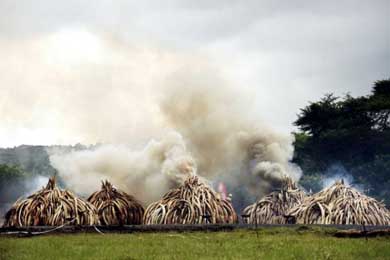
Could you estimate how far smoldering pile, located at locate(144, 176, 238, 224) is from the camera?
24.4 m

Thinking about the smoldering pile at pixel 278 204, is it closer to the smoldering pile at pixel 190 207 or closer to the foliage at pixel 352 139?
the smoldering pile at pixel 190 207

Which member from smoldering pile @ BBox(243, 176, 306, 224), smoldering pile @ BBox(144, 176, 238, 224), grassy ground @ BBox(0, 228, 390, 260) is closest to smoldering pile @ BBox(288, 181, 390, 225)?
smoldering pile @ BBox(243, 176, 306, 224)

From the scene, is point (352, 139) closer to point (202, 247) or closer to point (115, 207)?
point (115, 207)

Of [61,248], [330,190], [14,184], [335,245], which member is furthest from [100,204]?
[14,184]

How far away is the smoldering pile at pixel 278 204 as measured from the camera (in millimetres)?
28812

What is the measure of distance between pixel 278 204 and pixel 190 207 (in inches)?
248

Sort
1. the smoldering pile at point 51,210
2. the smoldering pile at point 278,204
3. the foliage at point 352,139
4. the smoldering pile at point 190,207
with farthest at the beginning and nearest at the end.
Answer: the foliage at point 352,139, the smoldering pile at point 278,204, the smoldering pile at point 190,207, the smoldering pile at point 51,210

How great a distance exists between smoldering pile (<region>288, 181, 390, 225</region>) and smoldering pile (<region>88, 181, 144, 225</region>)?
646cm

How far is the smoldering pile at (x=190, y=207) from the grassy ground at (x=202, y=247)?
6179 mm

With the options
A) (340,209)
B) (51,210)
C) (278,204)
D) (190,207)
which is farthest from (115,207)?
(340,209)

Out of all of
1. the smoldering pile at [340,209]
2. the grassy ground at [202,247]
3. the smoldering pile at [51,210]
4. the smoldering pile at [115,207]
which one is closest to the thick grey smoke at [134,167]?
the smoldering pile at [115,207]

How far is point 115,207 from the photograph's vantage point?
83.6ft

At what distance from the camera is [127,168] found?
35.1 meters

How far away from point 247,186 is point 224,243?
71.5 ft
